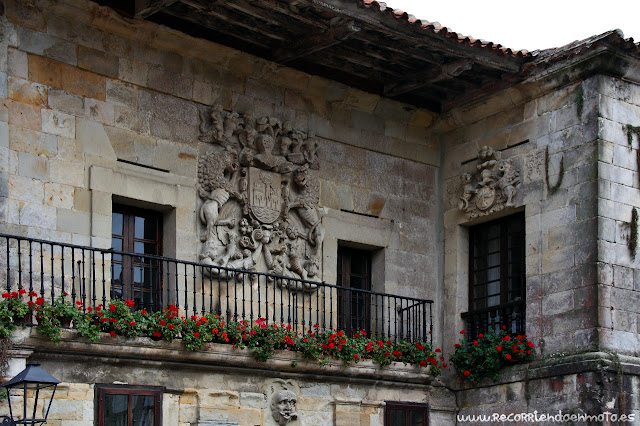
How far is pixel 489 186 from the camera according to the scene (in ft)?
44.9

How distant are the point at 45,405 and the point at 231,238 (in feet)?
9.57

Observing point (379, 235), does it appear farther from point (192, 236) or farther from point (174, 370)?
point (174, 370)

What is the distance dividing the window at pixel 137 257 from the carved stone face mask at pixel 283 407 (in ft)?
5.01

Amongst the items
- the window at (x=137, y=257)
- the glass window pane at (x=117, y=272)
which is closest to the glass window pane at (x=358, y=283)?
→ the window at (x=137, y=257)

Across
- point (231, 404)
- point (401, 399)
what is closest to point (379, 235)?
point (401, 399)

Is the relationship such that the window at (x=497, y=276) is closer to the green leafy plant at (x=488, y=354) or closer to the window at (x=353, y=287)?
the green leafy plant at (x=488, y=354)

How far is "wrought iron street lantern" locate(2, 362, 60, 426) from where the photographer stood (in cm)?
964

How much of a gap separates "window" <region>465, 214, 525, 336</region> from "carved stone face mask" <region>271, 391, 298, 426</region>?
259cm

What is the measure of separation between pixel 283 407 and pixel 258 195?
2.30 metres

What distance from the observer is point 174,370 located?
11.5 m

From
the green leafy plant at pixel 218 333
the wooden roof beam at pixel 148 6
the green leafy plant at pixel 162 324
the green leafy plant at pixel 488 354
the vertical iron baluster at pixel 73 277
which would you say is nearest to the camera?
the green leafy plant at pixel 218 333

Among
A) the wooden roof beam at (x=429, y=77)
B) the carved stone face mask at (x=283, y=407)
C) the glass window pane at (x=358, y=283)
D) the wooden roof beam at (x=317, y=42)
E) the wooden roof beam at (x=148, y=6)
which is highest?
the wooden roof beam at (x=148, y=6)

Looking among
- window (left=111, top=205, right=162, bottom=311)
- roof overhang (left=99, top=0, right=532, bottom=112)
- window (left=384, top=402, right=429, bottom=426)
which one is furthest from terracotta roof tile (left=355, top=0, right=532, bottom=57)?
window (left=384, top=402, right=429, bottom=426)

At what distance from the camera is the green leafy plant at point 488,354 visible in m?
12.8
